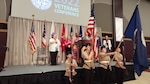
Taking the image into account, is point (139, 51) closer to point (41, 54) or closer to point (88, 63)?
point (88, 63)

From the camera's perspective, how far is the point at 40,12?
577 centimetres

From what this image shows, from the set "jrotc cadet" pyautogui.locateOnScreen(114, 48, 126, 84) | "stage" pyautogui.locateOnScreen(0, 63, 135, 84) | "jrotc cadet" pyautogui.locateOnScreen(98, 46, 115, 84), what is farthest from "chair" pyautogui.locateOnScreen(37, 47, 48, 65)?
"jrotc cadet" pyautogui.locateOnScreen(114, 48, 126, 84)

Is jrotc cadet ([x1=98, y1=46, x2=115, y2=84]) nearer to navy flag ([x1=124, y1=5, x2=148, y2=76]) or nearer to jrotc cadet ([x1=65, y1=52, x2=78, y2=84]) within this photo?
navy flag ([x1=124, y1=5, x2=148, y2=76])

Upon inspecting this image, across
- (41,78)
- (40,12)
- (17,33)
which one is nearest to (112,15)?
(40,12)

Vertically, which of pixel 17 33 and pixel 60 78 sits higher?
pixel 17 33

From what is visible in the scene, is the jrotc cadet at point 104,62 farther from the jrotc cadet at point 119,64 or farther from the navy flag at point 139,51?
the navy flag at point 139,51

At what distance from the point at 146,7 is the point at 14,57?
906cm

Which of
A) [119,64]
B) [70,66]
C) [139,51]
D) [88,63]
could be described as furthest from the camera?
[119,64]

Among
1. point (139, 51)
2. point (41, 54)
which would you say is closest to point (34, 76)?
point (41, 54)

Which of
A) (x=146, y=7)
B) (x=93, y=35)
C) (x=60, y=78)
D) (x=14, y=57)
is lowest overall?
(x=60, y=78)

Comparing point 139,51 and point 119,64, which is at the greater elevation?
point 139,51

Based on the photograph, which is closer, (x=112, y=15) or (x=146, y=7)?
(x=112, y=15)

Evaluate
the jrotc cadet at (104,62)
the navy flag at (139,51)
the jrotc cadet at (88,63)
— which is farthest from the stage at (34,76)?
the navy flag at (139,51)

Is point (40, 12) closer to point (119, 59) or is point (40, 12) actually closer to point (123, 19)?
point (119, 59)
